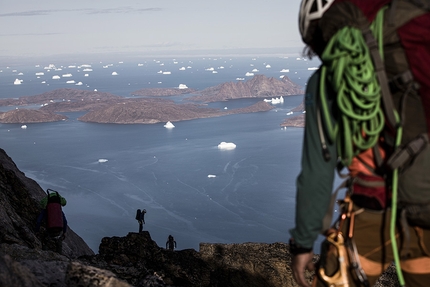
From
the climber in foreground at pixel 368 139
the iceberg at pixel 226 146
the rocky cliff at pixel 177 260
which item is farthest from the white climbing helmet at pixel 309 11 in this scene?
the iceberg at pixel 226 146

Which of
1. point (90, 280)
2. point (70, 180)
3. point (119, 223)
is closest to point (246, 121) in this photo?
point (70, 180)

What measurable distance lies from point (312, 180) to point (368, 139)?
294 millimetres

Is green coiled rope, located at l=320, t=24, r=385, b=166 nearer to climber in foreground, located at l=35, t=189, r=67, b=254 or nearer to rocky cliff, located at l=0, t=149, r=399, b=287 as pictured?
rocky cliff, located at l=0, t=149, r=399, b=287

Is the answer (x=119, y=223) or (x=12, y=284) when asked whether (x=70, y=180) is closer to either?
(x=119, y=223)

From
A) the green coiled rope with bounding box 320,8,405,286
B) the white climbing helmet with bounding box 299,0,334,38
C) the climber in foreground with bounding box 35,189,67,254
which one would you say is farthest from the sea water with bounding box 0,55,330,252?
the green coiled rope with bounding box 320,8,405,286

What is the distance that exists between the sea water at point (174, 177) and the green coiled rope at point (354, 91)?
4133cm

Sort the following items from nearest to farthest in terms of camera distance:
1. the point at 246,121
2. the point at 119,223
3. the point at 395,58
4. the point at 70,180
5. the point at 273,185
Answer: the point at 395,58
the point at 119,223
the point at 273,185
the point at 70,180
the point at 246,121

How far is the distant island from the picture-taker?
443 feet

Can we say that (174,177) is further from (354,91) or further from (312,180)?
(354,91)

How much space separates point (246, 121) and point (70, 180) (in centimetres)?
6329

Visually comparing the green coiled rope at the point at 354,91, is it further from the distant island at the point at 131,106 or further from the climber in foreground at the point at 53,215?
the distant island at the point at 131,106

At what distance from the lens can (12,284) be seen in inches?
104

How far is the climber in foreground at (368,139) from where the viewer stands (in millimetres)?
1993

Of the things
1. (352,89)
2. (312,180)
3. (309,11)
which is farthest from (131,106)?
(352,89)
